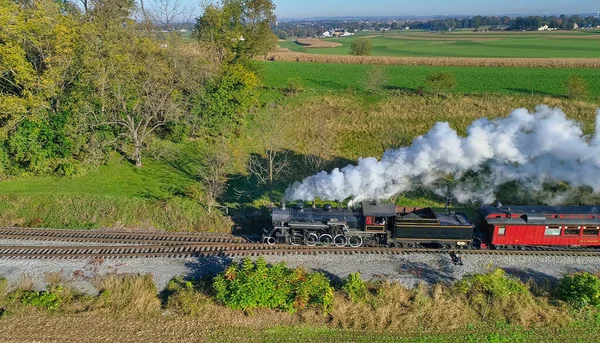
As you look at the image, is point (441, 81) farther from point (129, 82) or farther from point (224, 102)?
point (129, 82)

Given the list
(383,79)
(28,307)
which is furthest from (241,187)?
(383,79)

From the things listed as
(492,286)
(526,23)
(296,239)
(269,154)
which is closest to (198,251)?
(296,239)

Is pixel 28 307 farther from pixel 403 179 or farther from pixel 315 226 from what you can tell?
pixel 403 179

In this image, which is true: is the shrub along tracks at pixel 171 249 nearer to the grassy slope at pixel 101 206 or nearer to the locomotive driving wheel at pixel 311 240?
the locomotive driving wheel at pixel 311 240

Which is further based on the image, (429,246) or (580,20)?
(580,20)

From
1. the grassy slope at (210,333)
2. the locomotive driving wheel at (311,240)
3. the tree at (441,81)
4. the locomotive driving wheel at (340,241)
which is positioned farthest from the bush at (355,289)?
the tree at (441,81)

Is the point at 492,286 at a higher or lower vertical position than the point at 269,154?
lower

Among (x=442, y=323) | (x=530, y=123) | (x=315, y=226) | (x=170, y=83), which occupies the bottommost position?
(x=442, y=323)
